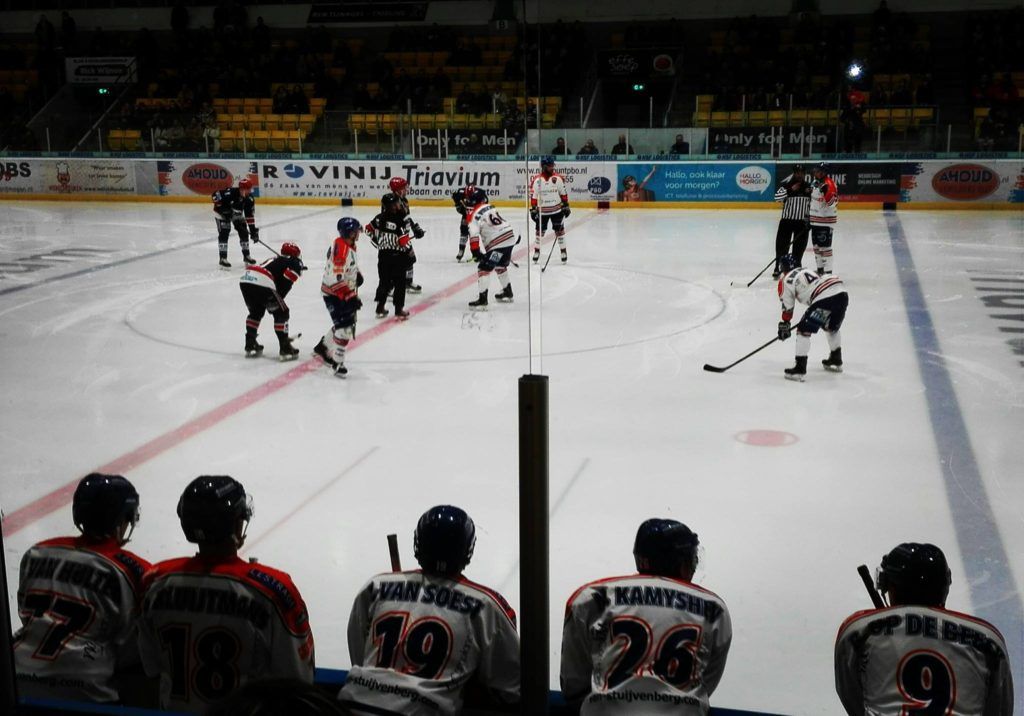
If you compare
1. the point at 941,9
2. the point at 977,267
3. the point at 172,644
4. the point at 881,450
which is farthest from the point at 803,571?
the point at 941,9

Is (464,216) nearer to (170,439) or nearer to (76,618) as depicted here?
(170,439)

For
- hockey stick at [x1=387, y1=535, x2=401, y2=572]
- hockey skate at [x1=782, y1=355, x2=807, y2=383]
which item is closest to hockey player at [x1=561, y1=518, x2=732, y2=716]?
hockey stick at [x1=387, y1=535, x2=401, y2=572]

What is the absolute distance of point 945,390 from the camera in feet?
24.6

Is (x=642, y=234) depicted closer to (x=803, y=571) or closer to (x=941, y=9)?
(x=941, y=9)

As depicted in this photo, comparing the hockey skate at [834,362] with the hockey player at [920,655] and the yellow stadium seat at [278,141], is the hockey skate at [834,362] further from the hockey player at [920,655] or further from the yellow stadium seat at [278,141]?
the yellow stadium seat at [278,141]

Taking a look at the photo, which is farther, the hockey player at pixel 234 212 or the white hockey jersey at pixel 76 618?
the hockey player at pixel 234 212

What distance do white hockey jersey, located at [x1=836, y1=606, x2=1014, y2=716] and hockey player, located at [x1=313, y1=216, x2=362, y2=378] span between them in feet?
19.3

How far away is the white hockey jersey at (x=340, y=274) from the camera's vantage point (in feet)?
25.7

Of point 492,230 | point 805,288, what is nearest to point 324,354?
point 492,230

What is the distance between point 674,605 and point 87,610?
4.69 feet

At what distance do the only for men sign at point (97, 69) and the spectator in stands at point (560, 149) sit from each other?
34.0 feet

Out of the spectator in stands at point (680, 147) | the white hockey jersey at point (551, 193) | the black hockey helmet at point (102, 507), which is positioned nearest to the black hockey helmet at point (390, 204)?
the white hockey jersey at point (551, 193)

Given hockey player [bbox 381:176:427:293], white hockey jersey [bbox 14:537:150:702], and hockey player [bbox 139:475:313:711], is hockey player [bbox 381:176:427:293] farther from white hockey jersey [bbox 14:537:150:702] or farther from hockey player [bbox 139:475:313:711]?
hockey player [bbox 139:475:313:711]

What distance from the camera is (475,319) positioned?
10109 millimetres
